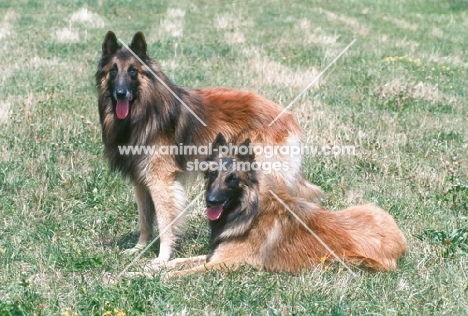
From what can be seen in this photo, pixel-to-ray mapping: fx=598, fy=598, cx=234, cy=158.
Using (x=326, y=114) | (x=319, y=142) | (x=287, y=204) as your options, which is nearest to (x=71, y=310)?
(x=287, y=204)

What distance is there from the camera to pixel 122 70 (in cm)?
527

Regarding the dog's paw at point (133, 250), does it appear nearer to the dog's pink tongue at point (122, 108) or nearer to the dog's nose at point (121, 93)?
the dog's pink tongue at point (122, 108)

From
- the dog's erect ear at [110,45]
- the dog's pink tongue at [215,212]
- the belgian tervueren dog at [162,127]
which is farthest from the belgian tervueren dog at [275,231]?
the dog's erect ear at [110,45]

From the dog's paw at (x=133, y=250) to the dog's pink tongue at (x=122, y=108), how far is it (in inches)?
46.9

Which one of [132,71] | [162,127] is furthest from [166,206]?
[132,71]

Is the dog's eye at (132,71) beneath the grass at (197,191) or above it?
above

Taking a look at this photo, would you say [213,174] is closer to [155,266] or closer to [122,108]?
[155,266]

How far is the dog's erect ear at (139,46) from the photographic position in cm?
532

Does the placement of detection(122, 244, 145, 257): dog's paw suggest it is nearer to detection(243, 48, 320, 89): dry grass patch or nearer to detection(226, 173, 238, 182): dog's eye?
detection(226, 173, 238, 182): dog's eye

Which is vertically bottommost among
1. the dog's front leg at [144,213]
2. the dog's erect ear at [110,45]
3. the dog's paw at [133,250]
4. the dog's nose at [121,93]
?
the dog's paw at [133,250]

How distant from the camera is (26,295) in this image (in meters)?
4.10

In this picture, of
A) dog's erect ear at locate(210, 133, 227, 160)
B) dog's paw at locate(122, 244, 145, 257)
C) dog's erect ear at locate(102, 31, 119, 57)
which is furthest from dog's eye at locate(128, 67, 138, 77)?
dog's paw at locate(122, 244, 145, 257)

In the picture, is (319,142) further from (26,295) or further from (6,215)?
(26,295)

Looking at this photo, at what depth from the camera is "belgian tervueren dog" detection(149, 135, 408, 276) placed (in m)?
4.78
